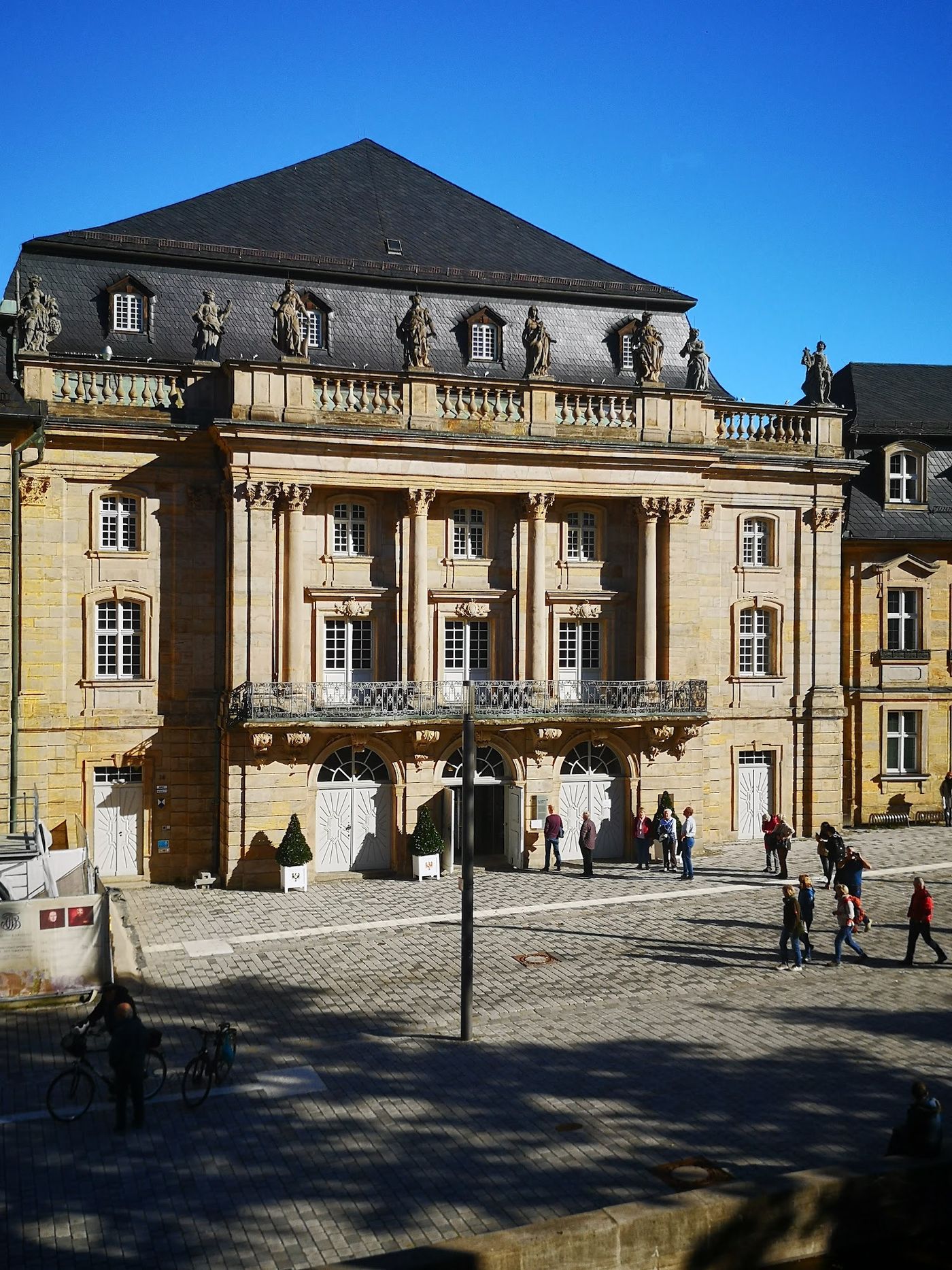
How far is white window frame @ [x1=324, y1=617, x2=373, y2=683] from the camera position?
30.2 m

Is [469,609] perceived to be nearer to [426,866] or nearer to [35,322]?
[426,866]

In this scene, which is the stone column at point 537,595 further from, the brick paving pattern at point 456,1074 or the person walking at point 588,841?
the brick paving pattern at point 456,1074

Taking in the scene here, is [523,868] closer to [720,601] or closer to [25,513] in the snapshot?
[720,601]

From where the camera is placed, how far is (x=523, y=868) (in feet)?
101

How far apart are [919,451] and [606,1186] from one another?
3056cm

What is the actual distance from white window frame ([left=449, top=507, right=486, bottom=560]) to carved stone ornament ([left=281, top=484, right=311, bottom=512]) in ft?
13.3

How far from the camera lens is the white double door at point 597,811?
31625 millimetres

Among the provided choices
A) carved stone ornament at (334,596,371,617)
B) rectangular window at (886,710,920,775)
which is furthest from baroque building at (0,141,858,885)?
rectangular window at (886,710,920,775)

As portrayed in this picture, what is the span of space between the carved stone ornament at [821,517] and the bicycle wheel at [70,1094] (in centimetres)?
2604

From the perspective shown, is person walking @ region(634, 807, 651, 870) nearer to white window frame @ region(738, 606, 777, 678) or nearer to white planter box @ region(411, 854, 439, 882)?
white planter box @ region(411, 854, 439, 882)

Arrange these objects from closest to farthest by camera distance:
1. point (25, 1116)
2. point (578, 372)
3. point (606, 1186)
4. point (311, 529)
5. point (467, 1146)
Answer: point (606, 1186)
point (467, 1146)
point (25, 1116)
point (311, 529)
point (578, 372)

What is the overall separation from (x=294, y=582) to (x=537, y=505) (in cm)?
668

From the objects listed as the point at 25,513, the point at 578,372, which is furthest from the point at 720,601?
the point at 25,513

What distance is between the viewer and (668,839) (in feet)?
99.9
